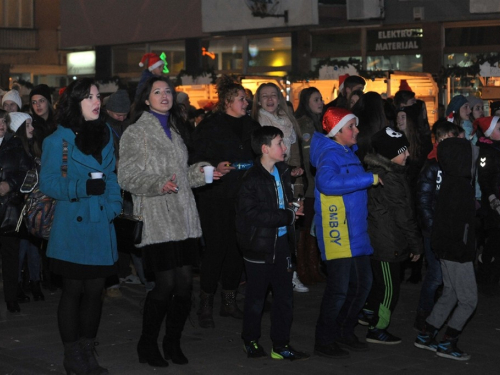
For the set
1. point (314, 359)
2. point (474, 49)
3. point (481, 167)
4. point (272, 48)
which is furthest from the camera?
point (272, 48)

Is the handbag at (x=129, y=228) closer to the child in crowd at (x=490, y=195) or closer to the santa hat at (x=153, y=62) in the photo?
the santa hat at (x=153, y=62)

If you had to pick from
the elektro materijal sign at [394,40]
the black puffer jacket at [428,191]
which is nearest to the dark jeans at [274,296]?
the black puffer jacket at [428,191]

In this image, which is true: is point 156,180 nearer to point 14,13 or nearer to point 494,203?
point 494,203

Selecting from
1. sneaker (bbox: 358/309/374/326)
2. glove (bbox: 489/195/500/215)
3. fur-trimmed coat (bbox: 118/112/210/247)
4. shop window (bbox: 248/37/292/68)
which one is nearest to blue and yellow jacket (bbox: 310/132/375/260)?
fur-trimmed coat (bbox: 118/112/210/247)

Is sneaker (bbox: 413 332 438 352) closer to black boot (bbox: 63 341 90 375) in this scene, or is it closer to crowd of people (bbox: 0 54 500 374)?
crowd of people (bbox: 0 54 500 374)

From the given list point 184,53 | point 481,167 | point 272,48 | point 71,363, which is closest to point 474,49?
point 272,48

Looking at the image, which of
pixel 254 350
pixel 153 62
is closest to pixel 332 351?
pixel 254 350

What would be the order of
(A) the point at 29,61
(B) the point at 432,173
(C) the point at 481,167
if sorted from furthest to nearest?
(A) the point at 29,61, (C) the point at 481,167, (B) the point at 432,173

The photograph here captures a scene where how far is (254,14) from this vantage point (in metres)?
24.2

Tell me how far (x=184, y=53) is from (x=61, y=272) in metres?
21.3

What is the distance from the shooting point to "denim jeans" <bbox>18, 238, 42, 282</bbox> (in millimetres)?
10250

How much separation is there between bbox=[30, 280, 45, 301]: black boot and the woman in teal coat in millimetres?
3381

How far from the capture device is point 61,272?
6684 millimetres

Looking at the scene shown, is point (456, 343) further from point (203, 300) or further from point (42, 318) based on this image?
point (42, 318)
